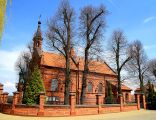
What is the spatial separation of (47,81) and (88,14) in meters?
13.3

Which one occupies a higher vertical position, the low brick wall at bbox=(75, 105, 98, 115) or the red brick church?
the red brick church

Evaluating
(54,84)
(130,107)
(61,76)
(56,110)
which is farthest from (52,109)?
(54,84)

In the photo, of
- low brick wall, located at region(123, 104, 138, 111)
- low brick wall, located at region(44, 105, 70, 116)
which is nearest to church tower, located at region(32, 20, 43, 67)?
low brick wall, located at region(44, 105, 70, 116)

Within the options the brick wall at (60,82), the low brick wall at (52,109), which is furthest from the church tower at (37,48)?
the low brick wall at (52,109)

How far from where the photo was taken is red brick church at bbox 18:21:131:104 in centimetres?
3353

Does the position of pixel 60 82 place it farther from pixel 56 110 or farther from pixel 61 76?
pixel 56 110

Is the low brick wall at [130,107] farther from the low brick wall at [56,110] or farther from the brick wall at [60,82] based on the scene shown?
the low brick wall at [56,110]

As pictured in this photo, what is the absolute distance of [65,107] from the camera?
20.8m

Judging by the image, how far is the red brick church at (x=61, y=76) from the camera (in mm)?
33531

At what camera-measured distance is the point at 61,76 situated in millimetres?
34344

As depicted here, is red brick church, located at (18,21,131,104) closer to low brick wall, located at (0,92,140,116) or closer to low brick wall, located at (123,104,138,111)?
low brick wall, located at (123,104,138,111)

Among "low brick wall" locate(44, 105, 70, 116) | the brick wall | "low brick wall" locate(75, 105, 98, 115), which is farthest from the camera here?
the brick wall

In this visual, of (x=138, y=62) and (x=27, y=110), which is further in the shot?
(x=138, y=62)

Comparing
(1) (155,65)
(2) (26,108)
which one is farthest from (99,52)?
(1) (155,65)
